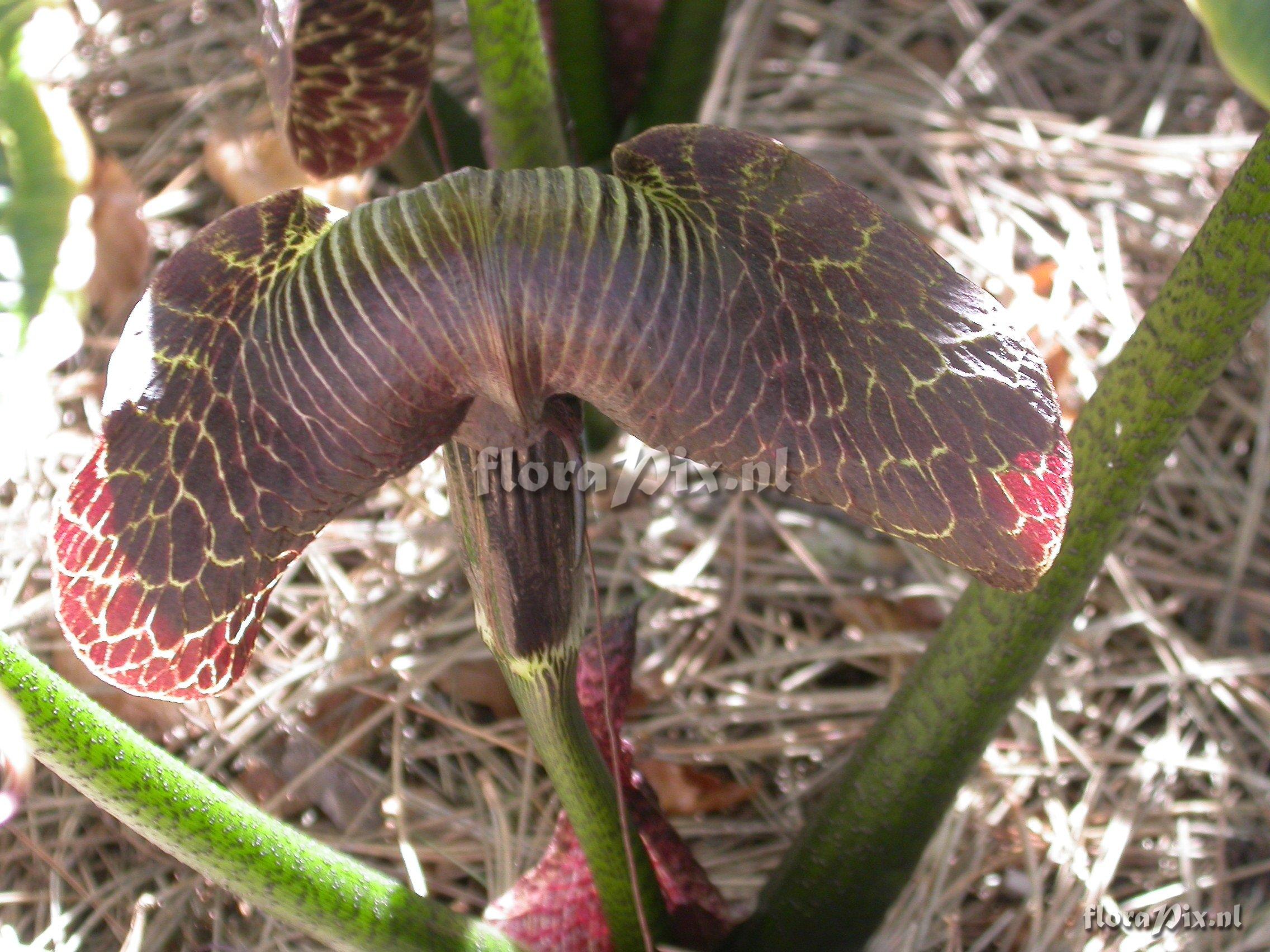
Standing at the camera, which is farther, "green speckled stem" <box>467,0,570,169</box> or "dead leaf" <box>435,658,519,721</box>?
"dead leaf" <box>435,658,519,721</box>

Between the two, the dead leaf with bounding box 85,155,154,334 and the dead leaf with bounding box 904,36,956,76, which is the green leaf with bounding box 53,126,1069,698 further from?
the dead leaf with bounding box 904,36,956,76

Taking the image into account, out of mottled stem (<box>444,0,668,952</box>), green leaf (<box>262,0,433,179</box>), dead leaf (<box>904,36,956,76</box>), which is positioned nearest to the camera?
mottled stem (<box>444,0,668,952</box>)

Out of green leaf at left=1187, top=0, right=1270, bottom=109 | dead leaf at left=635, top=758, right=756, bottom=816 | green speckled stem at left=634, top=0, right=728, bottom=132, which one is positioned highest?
green leaf at left=1187, top=0, right=1270, bottom=109

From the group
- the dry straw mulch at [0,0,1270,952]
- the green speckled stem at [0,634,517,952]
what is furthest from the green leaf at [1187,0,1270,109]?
the dry straw mulch at [0,0,1270,952]

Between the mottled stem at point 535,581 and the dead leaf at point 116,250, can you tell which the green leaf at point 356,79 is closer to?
the mottled stem at point 535,581

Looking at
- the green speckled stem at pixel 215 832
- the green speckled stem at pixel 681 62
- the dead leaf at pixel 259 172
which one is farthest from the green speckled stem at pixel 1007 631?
the dead leaf at pixel 259 172

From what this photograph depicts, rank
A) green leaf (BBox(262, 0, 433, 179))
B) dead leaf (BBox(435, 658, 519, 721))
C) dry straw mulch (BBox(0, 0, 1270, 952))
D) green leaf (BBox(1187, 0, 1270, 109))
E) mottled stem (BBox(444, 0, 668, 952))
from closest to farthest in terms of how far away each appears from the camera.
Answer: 1. green leaf (BBox(1187, 0, 1270, 109))
2. mottled stem (BBox(444, 0, 668, 952))
3. green leaf (BBox(262, 0, 433, 179))
4. dry straw mulch (BBox(0, 0, 1270, 952))
5. dead leaf (BBox(435, 658, 519, 721))
